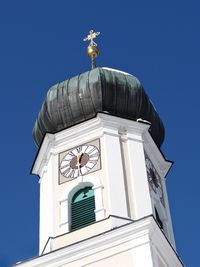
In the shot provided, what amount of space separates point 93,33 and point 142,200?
692 centimetres

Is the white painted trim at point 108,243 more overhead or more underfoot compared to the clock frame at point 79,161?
more underfoot

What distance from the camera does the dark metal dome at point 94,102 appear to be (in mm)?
22969

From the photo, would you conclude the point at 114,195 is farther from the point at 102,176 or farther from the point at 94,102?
the point at 94,102

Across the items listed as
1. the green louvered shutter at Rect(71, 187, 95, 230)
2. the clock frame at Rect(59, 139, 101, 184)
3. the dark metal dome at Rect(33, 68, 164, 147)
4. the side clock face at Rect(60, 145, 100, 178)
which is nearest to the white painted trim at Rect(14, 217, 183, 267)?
the green louvered shutter at Rect(71, 187, 95, 230)

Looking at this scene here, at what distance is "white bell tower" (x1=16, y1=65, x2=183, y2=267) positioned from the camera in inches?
771

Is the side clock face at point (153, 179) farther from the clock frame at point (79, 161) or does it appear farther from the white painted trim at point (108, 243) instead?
the white painted trim at point (108, 243)

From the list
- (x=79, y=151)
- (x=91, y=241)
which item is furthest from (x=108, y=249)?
(x=79, y=151)

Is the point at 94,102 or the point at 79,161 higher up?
the point at 94,102

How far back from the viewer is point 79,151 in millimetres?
22219

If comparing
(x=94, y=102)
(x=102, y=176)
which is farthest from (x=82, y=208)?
(x=94, y=102)

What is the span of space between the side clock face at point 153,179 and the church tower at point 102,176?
4 centimetres

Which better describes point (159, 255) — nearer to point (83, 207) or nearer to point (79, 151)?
point (83, 207)

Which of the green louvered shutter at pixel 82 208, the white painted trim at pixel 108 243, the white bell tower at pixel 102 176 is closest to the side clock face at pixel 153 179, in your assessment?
the white bell tower at pixel 102 176

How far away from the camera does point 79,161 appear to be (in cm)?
2197
